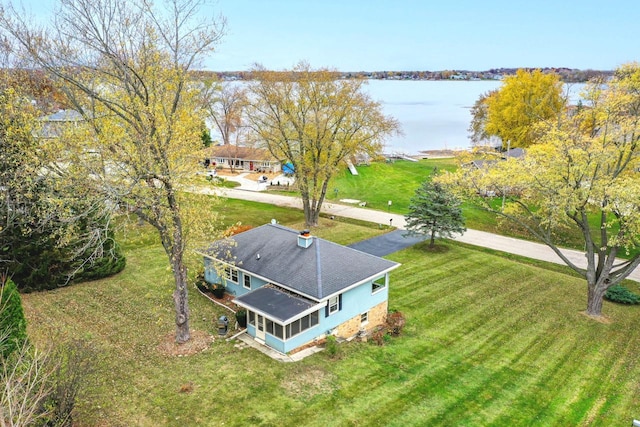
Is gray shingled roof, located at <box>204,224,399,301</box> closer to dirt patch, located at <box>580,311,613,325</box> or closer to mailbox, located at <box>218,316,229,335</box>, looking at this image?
mailbox, located at <box>218,316,229,335</box>

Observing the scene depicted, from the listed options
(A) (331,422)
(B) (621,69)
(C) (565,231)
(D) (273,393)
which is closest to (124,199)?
(D) (273,393)

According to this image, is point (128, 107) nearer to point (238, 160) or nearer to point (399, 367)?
point (399, 367)

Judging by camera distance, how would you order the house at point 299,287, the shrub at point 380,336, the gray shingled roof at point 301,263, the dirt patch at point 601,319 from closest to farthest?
the house at point 299,287, the gray shingled roof at point 301,263, the shrub at point 380,336, the dirt patch at point 601,319

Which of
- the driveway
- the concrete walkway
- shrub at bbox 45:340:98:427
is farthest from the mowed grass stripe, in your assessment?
the concrete walkway

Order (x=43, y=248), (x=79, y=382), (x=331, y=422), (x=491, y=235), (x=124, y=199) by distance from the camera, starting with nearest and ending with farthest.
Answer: (x=79, y=382)
(x=331, y=422)
(x=124, y=199)
(x=43, y=248)
(x=491, y=235)

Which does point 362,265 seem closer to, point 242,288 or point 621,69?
point 242,288

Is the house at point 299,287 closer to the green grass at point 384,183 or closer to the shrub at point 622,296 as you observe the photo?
the shrub at point 622,296

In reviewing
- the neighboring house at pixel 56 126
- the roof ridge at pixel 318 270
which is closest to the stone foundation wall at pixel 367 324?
the roof ridge at pixel 318 270
